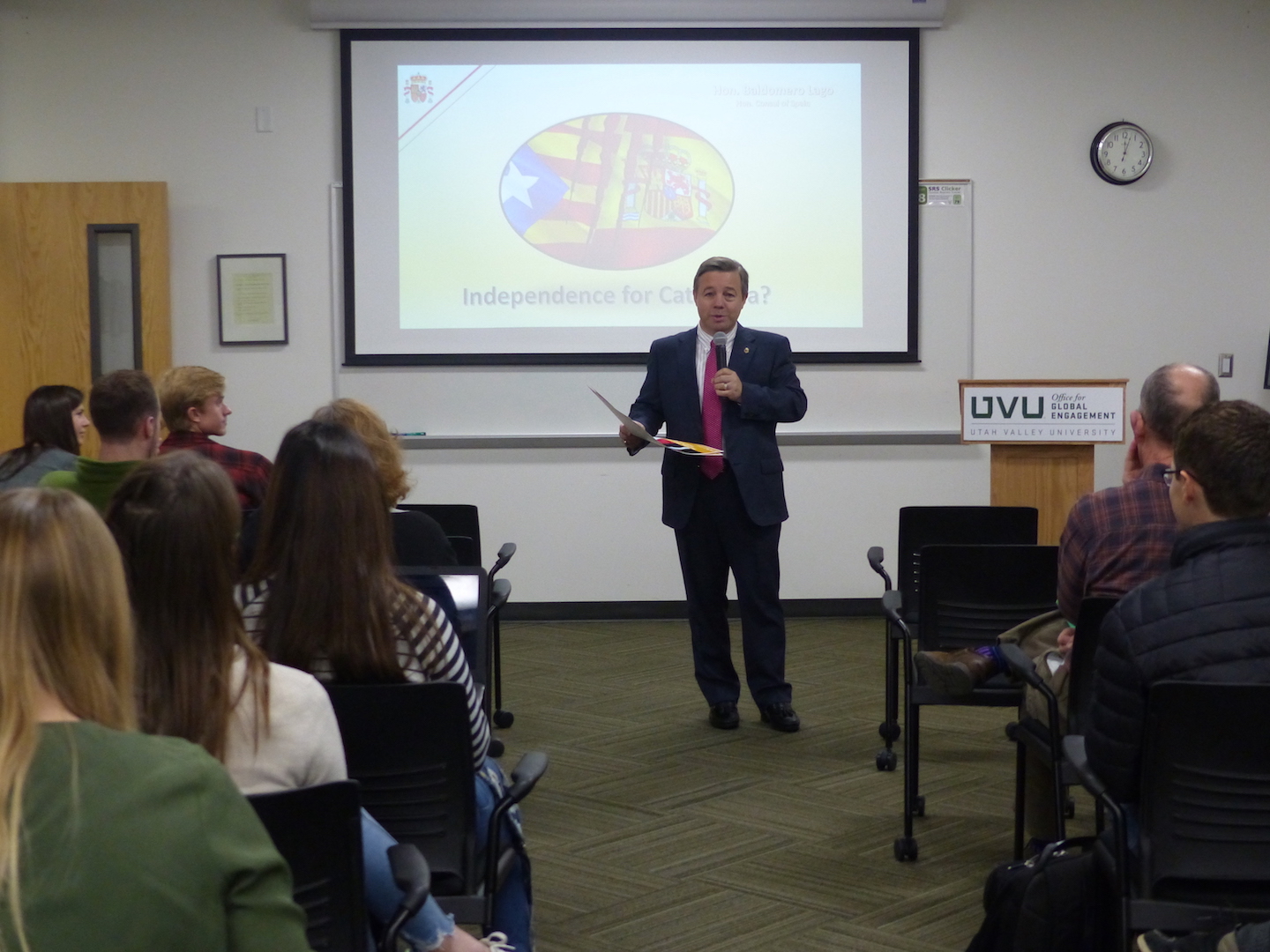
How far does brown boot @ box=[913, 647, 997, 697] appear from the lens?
3.13 m

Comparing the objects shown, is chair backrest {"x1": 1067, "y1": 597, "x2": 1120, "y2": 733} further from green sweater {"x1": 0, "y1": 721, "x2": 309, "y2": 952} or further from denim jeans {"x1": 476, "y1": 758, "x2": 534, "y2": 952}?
green sweater {"x1": 0, "y1": 721, "x2": 309, "y2": 952}

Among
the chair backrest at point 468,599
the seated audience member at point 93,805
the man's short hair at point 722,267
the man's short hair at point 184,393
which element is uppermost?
the man's short hair at point 722,267

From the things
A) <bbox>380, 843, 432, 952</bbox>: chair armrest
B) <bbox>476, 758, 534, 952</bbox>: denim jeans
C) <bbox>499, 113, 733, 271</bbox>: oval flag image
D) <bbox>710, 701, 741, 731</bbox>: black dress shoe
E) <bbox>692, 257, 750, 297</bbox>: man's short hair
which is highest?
<bbox>499, 113, 733, 271</bbox>: oval flag image

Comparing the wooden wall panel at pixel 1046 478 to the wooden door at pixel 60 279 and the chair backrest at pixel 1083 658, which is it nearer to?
the chair backrest at pixel 1083 658

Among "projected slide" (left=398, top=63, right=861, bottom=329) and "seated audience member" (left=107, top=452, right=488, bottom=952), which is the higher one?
"projected slide" (left=398, top=63, right=861, bottom=329)

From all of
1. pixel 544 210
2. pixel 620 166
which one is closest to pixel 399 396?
pixel 544 210

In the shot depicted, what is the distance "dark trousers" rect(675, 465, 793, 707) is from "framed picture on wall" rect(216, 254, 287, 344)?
2.87m

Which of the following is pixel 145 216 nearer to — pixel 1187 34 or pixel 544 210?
pixel 544 210

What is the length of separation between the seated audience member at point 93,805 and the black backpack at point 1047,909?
4.62 feet

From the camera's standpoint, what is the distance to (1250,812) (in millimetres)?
1958

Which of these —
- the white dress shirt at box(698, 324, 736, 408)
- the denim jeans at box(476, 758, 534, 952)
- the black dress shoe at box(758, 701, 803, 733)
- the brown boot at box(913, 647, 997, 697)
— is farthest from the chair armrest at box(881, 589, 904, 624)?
the denim jeans at box(476, 758, 534, 952)

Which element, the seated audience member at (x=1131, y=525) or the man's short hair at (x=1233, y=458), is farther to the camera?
the seated audience member at (x=1131, y=525)

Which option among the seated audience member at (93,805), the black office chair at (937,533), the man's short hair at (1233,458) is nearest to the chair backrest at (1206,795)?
the man's short hair at (1233,458)

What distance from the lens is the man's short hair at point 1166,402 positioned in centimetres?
280
